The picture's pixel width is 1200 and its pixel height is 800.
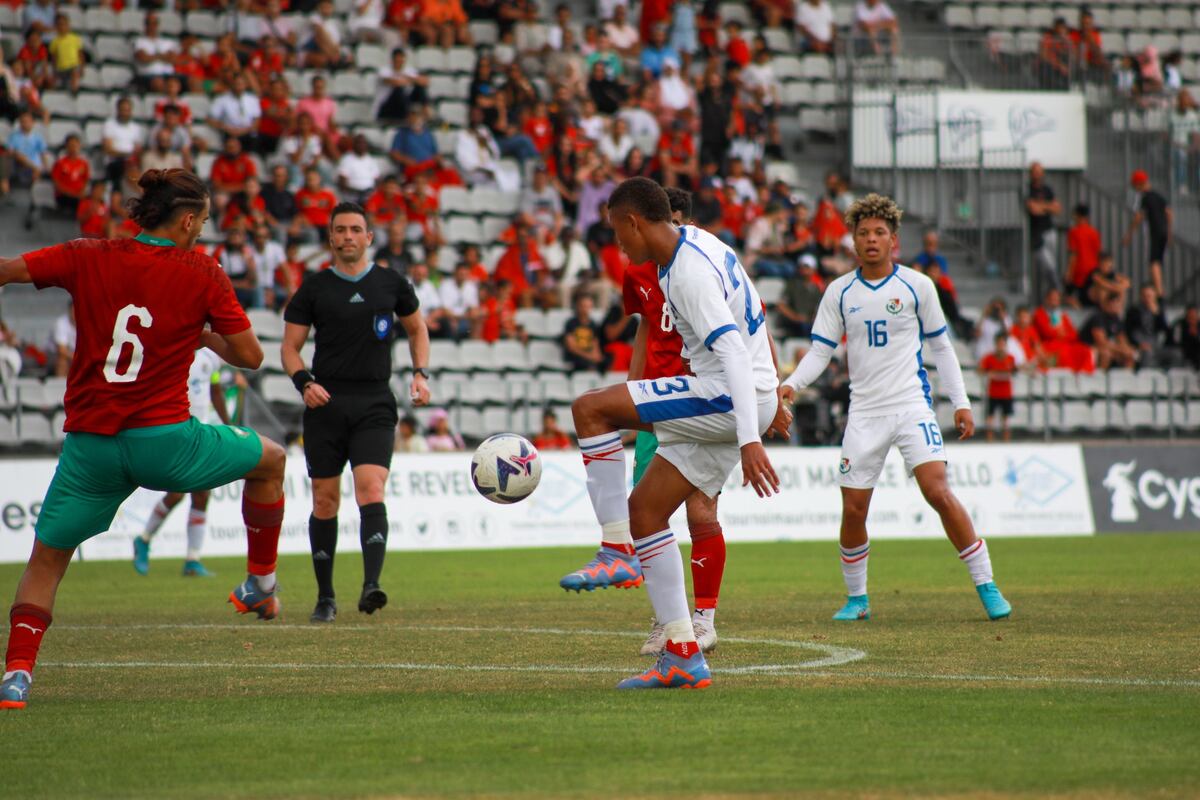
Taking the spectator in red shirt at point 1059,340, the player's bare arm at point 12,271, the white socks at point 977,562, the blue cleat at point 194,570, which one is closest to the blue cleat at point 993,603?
the white socks at point 977,562

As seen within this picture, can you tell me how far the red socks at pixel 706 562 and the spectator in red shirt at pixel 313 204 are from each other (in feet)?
51.0

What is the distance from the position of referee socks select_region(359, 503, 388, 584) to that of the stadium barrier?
13291 millimetres

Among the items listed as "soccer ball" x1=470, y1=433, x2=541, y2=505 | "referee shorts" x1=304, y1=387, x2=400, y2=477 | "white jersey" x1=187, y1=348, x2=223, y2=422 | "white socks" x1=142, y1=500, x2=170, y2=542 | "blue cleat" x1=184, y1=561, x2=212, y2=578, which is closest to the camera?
"soccer ball" x1=470, y1=433, x2=541, y2=505

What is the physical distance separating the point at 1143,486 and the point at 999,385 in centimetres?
257

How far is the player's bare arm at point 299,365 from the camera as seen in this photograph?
11039mm

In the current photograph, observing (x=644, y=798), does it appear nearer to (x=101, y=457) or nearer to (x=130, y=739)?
(x=130, y=739)

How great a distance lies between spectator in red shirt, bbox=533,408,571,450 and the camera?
840 inches

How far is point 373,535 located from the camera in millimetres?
11430

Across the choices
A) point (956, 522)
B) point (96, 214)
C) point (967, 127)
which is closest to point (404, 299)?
point (956, 522)

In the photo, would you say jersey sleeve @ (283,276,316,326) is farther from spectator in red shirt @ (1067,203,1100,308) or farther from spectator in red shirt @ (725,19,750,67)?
spectator in red shirt @ (725,19,750,67)

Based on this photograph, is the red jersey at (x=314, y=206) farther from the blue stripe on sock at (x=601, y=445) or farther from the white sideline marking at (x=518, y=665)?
the blue stripe on sock at (x=601, y=445)

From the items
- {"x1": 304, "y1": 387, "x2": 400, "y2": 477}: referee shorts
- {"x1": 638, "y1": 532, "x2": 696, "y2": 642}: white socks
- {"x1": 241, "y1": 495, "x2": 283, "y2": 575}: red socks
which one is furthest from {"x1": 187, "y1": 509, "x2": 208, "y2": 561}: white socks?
{"x1": 638, "y1": 532, "x2": 696, "y2": 642}: white socks

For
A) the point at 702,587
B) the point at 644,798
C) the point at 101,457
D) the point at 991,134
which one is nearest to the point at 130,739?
the point at 101,457

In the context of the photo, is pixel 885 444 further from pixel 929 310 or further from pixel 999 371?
pixel 999 371
